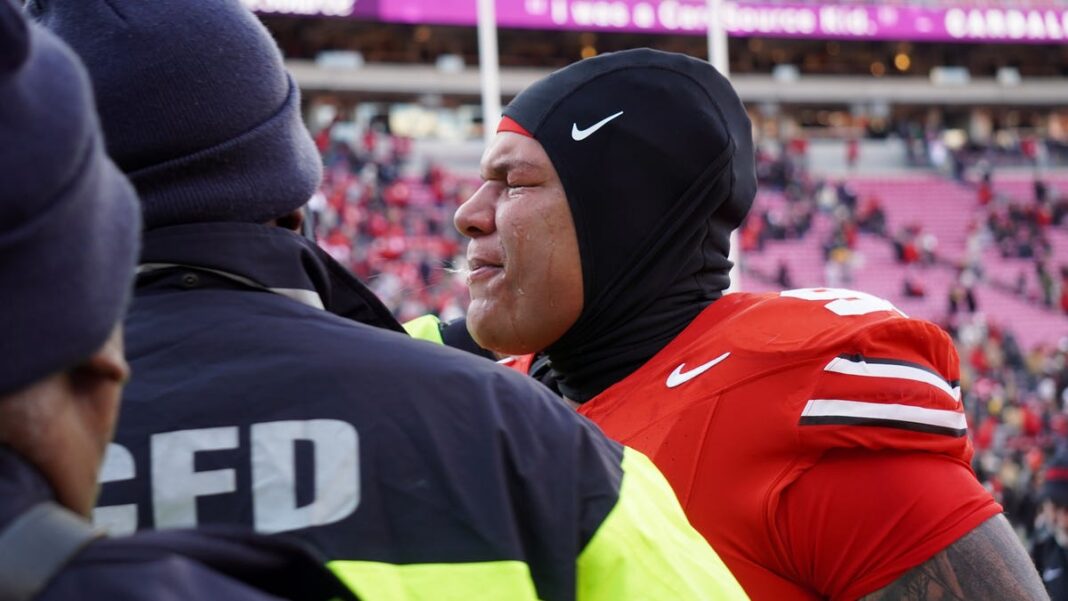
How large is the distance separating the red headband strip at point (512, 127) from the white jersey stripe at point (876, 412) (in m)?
0.66

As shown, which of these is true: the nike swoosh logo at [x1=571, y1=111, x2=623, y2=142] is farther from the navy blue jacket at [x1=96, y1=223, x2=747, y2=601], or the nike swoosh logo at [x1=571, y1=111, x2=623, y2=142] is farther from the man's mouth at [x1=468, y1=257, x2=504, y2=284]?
the navy blue jacket at [x1=96, y1=223, x2=747, y2=601]

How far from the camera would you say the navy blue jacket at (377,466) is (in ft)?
3.65

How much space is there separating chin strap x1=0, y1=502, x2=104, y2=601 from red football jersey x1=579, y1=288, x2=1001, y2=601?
1.25m

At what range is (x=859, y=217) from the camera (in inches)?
965

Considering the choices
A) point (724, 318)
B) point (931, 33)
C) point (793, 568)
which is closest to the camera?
point (793, 568)

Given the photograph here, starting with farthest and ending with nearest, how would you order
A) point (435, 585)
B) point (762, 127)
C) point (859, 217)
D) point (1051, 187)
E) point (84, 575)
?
point (762, 127), point (1051, 187), point (859, 217), point (435, 585), point (84, 575)

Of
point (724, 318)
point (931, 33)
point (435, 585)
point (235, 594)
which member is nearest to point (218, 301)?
point (435, 585)

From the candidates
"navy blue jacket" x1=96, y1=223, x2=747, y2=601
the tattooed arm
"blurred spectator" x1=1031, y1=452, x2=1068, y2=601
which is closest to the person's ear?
"navy blue jacket" x1=96, y1=223, x2=747, y2=601

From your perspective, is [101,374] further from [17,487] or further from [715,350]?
[715,350]

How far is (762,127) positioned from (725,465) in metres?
29.5

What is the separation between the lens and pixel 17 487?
792 millimetres

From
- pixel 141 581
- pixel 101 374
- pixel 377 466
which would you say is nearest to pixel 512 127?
pixel 377 466

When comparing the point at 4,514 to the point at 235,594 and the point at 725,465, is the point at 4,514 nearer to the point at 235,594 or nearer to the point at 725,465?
the point at 235,594

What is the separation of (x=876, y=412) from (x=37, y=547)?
1336 millimetres
